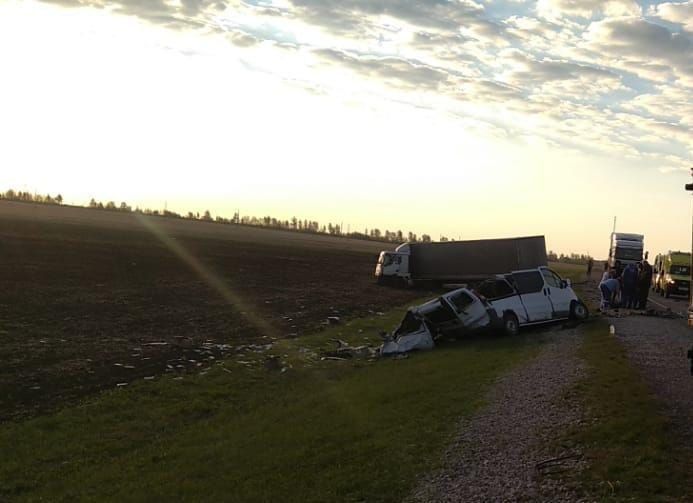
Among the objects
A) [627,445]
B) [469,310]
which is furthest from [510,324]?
[627,445]

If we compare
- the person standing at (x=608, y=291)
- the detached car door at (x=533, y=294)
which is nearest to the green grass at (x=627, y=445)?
the detached car door at (x=533, y=294)

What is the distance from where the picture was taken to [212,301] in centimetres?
3550

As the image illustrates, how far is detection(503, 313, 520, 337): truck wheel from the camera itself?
81.1 ft

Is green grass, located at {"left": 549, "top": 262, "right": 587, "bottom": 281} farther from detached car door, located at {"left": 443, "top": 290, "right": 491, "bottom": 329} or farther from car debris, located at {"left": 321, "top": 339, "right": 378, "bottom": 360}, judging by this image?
car debris, located at {"left": 321, "top": 339, "right": 378, "bottom": 360}

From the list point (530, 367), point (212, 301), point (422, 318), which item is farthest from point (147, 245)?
point (530, 367)

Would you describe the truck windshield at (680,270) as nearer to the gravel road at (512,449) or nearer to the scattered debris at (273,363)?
the scattered debris at (273,363)

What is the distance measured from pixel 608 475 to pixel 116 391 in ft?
38.9

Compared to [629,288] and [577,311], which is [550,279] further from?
[629,288]

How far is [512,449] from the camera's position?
35.7 feet

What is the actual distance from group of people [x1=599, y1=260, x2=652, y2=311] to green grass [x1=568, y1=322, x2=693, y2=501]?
16620mm

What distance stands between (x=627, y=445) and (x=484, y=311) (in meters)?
13.9

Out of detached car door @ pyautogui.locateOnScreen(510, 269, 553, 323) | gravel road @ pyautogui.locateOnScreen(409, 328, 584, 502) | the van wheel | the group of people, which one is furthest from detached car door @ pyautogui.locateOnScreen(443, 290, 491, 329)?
the group of people

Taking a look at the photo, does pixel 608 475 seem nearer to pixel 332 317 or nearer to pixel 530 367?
pixel 530 367

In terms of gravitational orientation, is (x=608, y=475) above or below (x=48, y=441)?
above
